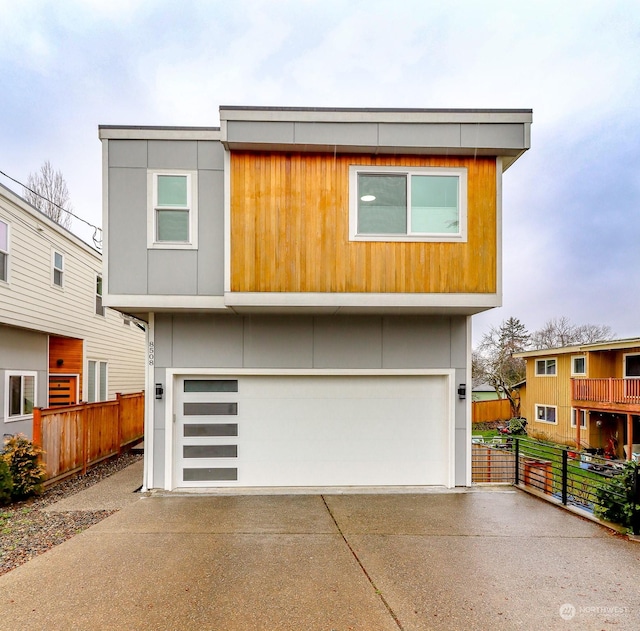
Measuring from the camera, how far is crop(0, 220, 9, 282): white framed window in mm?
8562

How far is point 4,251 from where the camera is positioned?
8609 millimetres

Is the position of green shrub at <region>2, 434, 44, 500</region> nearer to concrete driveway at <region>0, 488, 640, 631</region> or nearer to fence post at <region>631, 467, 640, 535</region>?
concrete driveway at <region>0, 488, 640, 631</region>

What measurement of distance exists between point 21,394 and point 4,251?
3.17m

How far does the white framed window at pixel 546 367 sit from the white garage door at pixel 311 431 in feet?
47.3

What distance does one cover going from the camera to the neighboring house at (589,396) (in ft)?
45.9

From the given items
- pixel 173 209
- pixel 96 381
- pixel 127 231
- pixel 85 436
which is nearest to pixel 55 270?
pixel 96 381

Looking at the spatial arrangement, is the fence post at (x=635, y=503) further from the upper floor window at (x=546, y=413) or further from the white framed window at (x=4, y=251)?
the upper floor window at (x=546, y=413)

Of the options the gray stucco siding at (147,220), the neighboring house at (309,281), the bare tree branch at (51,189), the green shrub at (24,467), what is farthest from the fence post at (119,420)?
the bare tree branch at (51,189)

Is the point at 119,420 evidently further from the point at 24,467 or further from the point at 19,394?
the point at 24,467

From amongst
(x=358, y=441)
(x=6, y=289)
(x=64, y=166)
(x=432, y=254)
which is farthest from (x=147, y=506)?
(x=64, y=166)

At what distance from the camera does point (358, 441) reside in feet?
→ 21.6

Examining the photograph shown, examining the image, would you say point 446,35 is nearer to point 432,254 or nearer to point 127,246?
point 432,254

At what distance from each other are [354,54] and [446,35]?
315 cm
